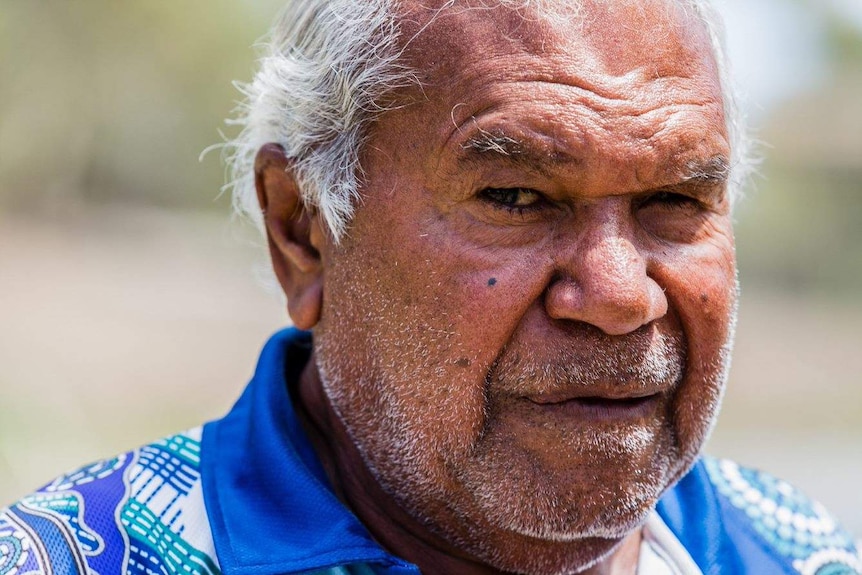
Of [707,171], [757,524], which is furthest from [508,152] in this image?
[757,524]

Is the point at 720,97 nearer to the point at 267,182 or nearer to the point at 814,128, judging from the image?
the point at 267,182

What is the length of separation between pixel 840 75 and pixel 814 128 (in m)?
1.17

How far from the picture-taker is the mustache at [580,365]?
1.92 m

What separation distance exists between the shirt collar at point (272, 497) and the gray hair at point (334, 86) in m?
0.48

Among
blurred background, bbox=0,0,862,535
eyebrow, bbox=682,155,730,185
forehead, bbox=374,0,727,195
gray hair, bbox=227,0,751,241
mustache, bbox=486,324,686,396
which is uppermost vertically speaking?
blurred background, bbox=0,0,862,535

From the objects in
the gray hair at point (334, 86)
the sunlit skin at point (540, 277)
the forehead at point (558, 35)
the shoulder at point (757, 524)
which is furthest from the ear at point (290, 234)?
the shoulder at point (757, 524)

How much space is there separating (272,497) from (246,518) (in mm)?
91

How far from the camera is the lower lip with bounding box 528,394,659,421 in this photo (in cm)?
195

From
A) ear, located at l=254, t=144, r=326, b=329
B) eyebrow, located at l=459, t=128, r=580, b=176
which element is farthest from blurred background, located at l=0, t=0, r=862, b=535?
eyebrow, located at l=459, t=128, r=580, b=176

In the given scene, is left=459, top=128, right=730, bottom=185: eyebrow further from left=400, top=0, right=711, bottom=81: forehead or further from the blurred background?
the blurred background

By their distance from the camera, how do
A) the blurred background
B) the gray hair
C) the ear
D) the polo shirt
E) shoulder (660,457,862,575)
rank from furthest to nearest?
the blurred background < shoulder (660,457,862,575) < the ear < the gray hair < the polo shirt

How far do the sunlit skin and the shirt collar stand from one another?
0.59 feet

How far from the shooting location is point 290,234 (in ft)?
7.82

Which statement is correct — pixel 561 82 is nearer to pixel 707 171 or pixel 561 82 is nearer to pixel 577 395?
pixel 707 171
